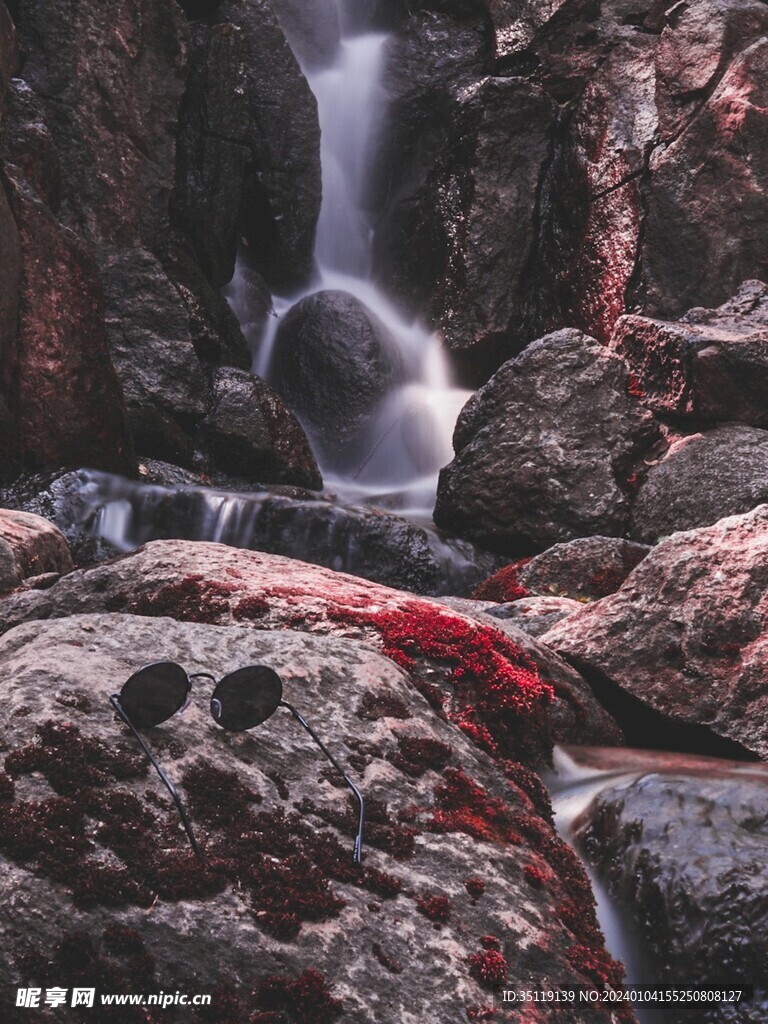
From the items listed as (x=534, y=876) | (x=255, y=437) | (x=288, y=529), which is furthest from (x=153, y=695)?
(x=255, y=437)

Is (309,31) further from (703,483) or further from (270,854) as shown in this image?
(270,854)

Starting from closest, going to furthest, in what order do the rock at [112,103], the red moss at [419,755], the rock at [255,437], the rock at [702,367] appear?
the red moss at [419,755]
the rock at [702,367]
the rock at [255,437]
the rock at [112,103]

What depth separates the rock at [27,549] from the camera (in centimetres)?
678

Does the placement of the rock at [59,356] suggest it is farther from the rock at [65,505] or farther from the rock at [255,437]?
the rock at [255,437]

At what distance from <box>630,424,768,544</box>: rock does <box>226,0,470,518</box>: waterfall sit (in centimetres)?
417

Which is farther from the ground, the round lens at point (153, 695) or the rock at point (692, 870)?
the round lens at point (153, 695)

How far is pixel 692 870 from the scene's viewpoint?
10.8ft

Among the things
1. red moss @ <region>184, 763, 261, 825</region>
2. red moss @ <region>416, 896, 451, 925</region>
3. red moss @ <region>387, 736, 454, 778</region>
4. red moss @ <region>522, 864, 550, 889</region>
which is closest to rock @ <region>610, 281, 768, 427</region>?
red moss @ <region>387, 736, 454, 778</region>

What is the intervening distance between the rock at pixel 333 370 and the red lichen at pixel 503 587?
736cm

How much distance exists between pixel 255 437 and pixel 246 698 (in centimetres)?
1225

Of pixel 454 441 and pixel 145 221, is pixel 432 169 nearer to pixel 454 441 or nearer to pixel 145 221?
pixel 145 221

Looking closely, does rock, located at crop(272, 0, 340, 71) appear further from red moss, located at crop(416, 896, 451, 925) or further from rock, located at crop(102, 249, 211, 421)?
red moss, located at crop(416, 896, 451, 925)

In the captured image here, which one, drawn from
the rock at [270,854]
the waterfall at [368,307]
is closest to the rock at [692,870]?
the rock at [270,854]

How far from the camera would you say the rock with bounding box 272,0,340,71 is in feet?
80.8
